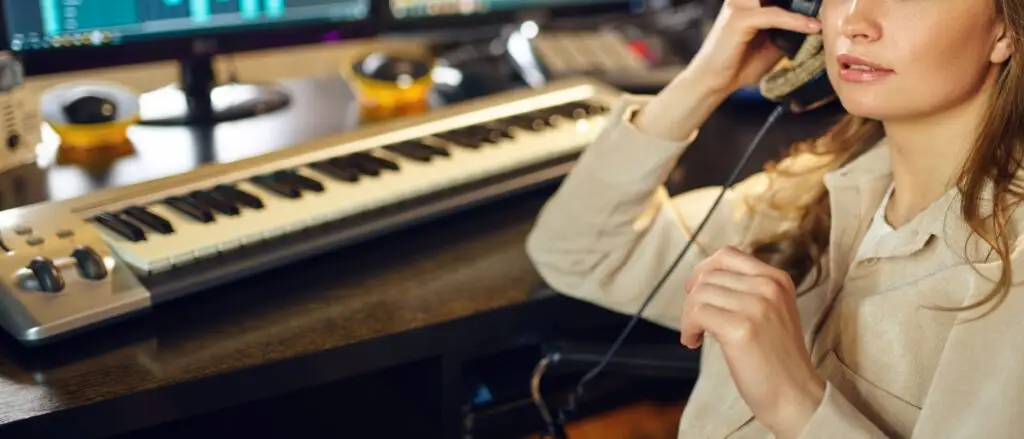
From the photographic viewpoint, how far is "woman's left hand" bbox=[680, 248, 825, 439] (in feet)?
2.84

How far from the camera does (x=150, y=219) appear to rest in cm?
102

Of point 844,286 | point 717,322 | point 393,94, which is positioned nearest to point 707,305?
point 717,322

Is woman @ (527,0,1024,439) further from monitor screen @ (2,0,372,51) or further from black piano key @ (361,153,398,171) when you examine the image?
monitor screen @ (2,0,372,51)

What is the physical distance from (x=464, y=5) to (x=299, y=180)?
561mm

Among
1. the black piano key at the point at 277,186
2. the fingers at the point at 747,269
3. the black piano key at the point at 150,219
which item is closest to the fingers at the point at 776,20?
the fingers at the point at 747,269

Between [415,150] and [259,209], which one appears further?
[415,150]

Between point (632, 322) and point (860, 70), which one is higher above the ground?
point (860, 70)

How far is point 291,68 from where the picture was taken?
1.83m

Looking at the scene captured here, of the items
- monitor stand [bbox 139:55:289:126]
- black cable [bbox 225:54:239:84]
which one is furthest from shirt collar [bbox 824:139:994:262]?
black cable [bbox 225:54:239:84]

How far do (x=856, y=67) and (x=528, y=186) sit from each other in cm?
42

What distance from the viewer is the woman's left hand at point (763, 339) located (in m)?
0.87

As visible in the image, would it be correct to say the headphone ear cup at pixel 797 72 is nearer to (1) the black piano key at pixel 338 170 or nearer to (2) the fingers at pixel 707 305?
(2) the fingers at pixel 707 305

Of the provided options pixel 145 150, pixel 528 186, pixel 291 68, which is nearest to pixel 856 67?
pixel 528 186

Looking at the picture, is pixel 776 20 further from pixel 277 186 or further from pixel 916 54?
pixel 277 186
